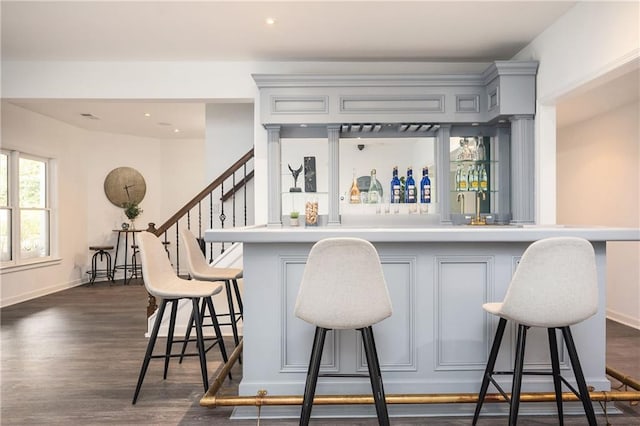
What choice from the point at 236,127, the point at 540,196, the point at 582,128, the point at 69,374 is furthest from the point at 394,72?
the point at 69,374

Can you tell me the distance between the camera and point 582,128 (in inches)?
222

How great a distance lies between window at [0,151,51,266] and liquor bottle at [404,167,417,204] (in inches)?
200

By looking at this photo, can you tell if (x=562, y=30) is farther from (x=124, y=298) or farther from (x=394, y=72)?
(x=124, y=298)

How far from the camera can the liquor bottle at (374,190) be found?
15.1 feet

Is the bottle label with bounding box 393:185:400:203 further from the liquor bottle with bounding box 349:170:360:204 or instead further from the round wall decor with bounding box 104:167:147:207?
the round wall decor with bounding box 104:167:147:207

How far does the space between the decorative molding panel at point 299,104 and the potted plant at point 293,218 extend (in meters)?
0.97

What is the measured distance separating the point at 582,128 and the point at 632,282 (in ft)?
6.58

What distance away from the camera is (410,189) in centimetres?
460

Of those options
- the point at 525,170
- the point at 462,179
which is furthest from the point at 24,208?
the point at 525,170

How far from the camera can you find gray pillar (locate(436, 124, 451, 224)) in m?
4.45

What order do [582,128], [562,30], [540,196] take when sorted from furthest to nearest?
1. [582,128]
2. [540,196]
3. [562,30]

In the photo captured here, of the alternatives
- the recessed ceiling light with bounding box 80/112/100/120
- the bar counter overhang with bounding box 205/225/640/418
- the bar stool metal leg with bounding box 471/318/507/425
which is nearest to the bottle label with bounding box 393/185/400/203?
the bar counter overhang with bounding box 205/225/640/418

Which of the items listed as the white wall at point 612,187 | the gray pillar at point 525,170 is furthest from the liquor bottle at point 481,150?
the white wall at point 612,187

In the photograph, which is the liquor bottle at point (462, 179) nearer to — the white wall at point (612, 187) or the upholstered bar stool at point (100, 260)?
the white wall at point (612, 187)
